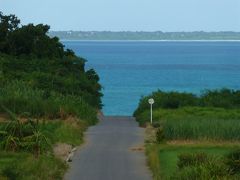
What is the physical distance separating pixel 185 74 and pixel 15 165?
396 ft

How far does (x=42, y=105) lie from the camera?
4412cm

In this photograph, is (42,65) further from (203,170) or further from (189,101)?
(203,170)

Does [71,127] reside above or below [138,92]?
above

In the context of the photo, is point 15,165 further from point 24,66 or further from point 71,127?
point 24,66

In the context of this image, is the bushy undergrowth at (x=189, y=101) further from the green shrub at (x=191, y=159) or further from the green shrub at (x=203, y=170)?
the green shrub at (x=203, y=170)

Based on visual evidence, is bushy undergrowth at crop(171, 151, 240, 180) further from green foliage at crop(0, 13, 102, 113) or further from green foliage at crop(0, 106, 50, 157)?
green foliage at crop(0, 13, 102, 113)

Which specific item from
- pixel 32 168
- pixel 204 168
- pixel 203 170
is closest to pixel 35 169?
pixel 32 168

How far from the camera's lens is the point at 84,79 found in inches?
2520

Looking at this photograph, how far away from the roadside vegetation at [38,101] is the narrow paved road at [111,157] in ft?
2.29

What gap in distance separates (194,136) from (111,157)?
6382 mm

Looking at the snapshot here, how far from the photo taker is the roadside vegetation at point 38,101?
26.5m

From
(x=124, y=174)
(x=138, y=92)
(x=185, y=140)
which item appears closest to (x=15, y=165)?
(x=124, y=174)

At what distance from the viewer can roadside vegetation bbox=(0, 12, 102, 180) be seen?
26.5 metres

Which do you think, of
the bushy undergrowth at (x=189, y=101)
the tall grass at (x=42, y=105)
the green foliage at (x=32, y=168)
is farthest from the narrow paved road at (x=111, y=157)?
the bushy undergrowth at (x=189, y=101)
